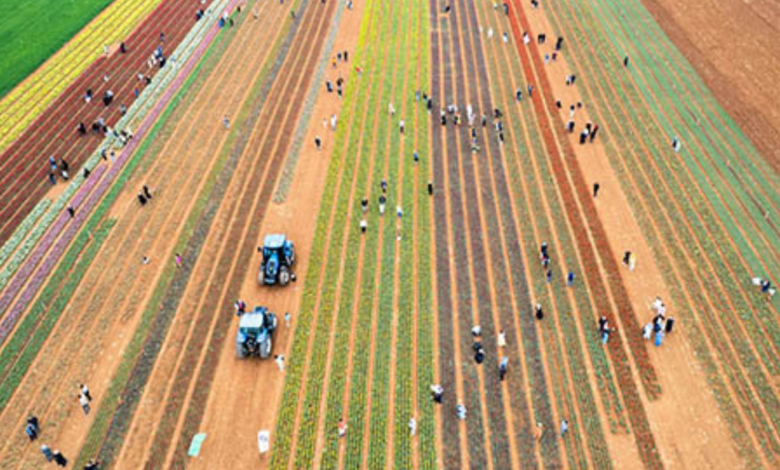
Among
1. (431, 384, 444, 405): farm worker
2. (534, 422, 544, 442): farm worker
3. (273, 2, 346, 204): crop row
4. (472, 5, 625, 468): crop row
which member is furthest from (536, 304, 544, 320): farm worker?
(273, 2, 346, 204): crop row

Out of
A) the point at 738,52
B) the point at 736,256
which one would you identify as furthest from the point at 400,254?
the point at 738,52

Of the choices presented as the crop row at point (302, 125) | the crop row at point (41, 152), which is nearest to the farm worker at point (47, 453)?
the crop row at point (41, 152)

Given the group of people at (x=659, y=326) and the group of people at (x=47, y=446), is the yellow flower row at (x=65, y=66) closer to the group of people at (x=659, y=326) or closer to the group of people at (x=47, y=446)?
the group of people at (x=47, y=446)

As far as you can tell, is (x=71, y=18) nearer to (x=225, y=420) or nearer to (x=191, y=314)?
(x=191, y=314)

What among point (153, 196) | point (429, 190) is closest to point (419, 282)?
point (429, 190)

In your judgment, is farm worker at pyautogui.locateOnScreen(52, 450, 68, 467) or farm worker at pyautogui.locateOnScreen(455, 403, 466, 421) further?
farm worker at pyautogui.locateOnScreen(455, 403, 466, 421)

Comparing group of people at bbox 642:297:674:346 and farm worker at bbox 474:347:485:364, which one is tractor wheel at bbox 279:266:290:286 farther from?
group of people at bbox 642:297:674:346

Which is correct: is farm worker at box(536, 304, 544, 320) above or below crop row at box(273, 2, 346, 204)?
below
